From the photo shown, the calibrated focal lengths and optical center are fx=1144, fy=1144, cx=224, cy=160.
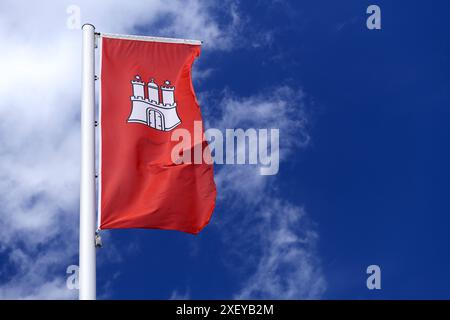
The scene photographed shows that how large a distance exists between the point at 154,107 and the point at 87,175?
1856mm

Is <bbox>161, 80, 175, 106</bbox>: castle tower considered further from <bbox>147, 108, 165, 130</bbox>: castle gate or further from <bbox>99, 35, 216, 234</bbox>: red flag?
<bbox>147, 108, 165, 130</bbox>: castle gate

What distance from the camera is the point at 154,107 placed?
2131 centimetres

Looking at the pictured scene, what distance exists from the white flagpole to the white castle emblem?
80 centimetres

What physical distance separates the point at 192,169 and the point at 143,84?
1834 millimetres

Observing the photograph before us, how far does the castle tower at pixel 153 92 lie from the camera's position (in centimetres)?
2136

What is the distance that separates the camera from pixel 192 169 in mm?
21406

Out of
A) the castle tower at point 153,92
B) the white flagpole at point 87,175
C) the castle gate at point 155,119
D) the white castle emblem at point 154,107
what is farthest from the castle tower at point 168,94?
the white flagpole at point 87,175

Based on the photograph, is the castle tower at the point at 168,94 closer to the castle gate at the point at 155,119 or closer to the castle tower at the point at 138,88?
→ the castle gate at the point at 155,119

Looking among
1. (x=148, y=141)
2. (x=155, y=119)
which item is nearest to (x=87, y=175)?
(x=148, y=141)

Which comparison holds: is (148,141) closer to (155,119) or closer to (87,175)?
(155,119)

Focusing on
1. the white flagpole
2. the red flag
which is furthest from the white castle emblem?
the white flagpole

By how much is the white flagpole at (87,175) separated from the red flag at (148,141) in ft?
0.75
